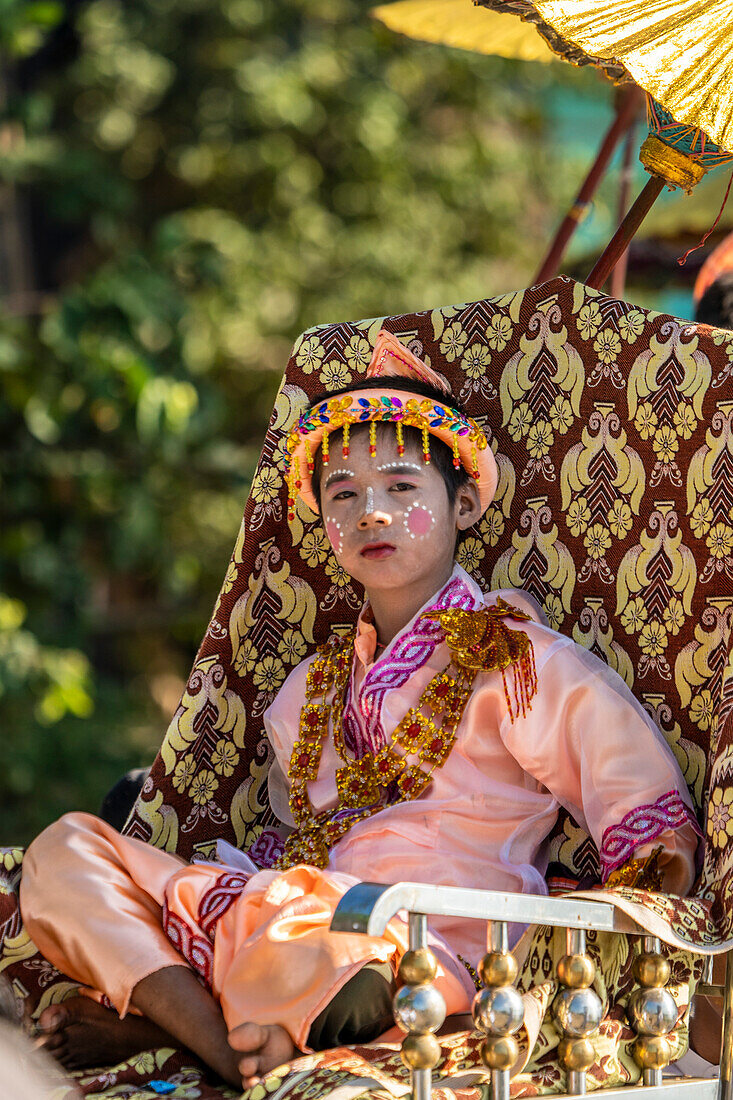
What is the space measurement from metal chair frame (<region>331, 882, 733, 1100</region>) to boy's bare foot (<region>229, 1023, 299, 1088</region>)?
0.29 meters

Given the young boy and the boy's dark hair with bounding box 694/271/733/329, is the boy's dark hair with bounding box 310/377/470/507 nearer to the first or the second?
the young boy

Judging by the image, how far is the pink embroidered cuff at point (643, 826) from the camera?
1825 mm

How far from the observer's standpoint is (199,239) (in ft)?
18.3

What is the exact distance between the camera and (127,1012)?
1869 mm

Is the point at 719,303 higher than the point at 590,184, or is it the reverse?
the point at 590,184

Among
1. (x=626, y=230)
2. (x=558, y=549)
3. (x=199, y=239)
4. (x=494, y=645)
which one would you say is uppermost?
(x=199, y=239)

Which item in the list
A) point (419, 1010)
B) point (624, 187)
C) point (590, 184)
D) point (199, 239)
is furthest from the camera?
point (199, 239)

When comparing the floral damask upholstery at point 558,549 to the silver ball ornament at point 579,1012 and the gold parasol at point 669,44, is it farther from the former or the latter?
the gold parasol at point 669,44

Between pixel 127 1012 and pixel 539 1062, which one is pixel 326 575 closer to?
pixel 127 1012

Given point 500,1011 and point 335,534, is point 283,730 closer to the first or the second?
point 335,534

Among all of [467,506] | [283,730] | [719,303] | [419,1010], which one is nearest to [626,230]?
[467,506]

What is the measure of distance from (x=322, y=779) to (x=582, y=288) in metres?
0.98

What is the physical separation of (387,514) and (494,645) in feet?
0.91

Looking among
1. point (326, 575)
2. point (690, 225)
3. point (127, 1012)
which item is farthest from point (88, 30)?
point (127, 1012)
